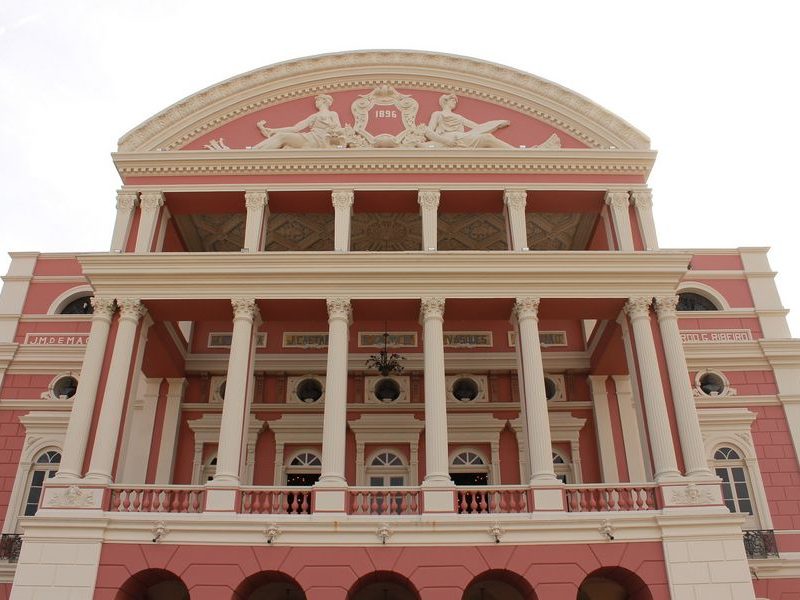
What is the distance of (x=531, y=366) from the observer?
707 inches

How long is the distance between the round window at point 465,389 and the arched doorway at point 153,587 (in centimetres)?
923

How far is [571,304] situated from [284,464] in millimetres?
9181

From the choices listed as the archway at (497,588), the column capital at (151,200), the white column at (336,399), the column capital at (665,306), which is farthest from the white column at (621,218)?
the column capital at (151,200)

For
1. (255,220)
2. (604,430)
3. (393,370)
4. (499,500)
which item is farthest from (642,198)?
(255,220)

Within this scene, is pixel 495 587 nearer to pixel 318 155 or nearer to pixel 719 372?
pixel 719 372

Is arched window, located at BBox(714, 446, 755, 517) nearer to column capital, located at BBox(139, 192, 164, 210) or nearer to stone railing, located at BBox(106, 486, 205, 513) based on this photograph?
stone railing, located at BBox(106, 486, 205, 513)

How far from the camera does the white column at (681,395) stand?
16734mm

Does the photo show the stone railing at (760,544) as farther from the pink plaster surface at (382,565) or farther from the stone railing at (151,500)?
the stone railing at (151,500)

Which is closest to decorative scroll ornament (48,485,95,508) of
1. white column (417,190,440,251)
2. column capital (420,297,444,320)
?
column capital (420,297,444,320)

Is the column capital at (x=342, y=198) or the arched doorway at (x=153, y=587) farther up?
the column capital at (x=342, y=198)

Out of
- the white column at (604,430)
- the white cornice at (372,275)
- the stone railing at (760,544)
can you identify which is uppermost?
Result: the white cornice at (372,275)

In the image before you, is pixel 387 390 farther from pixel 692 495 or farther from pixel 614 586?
pixel 692 495

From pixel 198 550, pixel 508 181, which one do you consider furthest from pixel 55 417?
pixel 508 181

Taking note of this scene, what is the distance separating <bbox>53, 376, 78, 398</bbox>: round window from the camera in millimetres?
21984
